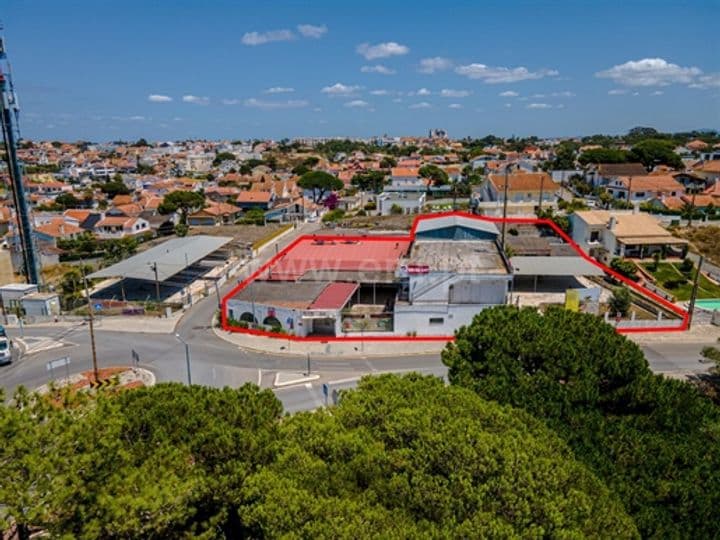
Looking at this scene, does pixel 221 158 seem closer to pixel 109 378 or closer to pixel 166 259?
pixel 166 259

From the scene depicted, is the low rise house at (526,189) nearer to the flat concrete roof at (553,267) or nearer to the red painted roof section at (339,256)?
the red painted roof section at (339,256)

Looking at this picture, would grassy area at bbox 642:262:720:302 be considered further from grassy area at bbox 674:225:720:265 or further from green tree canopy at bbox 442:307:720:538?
green tree canopy at bbox 442:307:720:538

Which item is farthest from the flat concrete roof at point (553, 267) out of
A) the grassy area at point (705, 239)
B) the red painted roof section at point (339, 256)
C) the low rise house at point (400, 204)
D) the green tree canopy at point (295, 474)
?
the low rise house at point (400, 204)

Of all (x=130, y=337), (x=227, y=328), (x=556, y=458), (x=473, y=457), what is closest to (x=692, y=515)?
(x=556, y=458)

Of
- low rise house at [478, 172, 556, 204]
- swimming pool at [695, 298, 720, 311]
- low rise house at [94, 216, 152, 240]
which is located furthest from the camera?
low rise house at [94, 216, 152, 240]

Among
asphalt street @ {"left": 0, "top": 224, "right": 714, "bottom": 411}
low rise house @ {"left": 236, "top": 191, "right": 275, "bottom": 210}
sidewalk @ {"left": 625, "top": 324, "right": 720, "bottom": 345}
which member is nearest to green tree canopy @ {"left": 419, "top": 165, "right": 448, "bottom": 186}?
low rise house @ {"left": 236, "top": 191, "right": 275, "bottom": 210}

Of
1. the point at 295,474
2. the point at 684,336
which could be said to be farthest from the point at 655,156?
the point at 295,474

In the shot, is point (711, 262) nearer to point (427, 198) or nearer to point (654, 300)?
point (654, 300)
